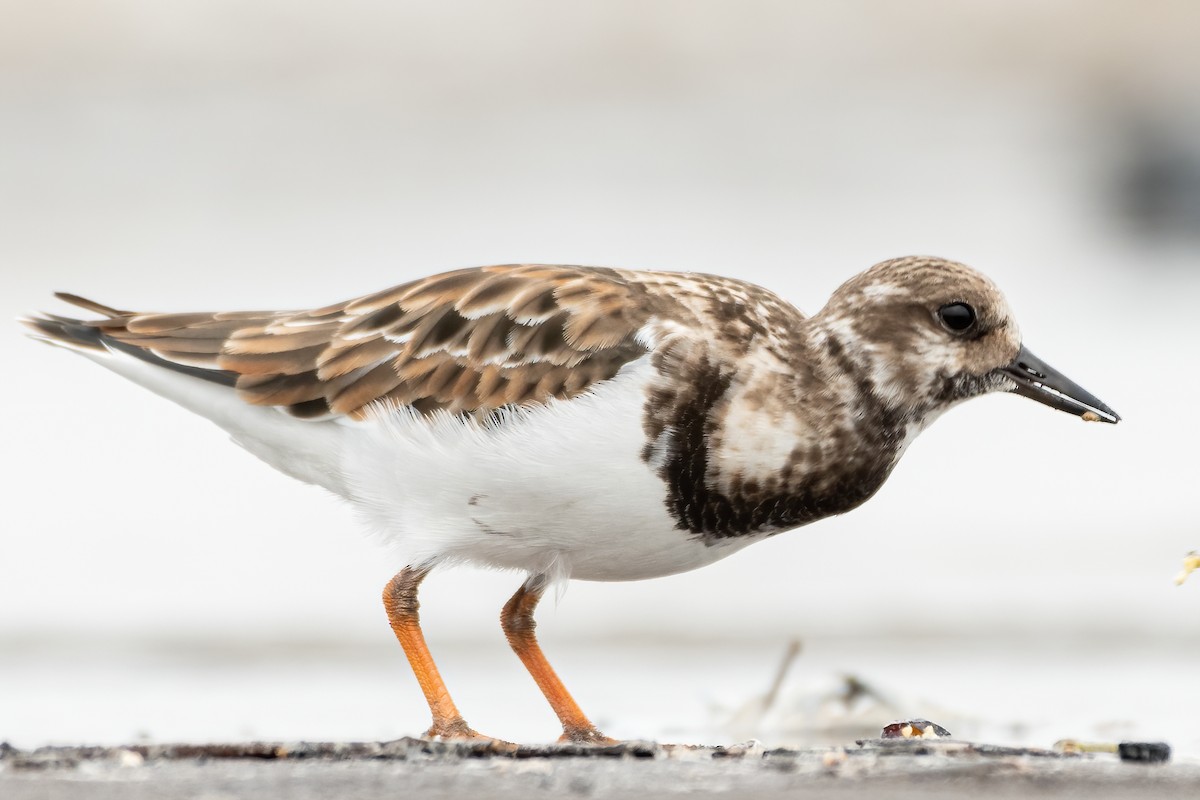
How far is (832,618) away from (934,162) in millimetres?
7734

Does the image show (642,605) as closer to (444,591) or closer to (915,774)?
(444,591)

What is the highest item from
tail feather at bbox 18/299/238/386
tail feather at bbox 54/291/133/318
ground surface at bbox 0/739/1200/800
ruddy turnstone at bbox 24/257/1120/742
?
tail feather at bbox 54/291/133/318

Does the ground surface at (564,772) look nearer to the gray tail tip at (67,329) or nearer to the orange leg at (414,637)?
the orange leg at (414,637)

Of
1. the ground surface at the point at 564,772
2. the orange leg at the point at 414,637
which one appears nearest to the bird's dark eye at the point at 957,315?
the ground surface at the point at 564,772

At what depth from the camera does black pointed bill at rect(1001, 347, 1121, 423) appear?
386 cm

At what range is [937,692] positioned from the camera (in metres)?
5.33

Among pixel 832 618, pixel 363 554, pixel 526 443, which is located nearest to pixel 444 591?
pixel 363 554

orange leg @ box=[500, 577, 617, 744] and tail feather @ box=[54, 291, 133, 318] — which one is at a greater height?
tail feather @ box=[54, 291, 133, 318]

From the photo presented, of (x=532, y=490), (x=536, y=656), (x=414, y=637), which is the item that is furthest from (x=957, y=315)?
(x=414, y=637)

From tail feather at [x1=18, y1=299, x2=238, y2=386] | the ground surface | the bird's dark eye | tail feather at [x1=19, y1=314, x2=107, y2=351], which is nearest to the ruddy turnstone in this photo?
the bird's dark eye

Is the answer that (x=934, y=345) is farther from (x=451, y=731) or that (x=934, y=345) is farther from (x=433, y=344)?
(x=451, y=731)

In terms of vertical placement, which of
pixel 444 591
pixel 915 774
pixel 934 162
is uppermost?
pixel 934 162

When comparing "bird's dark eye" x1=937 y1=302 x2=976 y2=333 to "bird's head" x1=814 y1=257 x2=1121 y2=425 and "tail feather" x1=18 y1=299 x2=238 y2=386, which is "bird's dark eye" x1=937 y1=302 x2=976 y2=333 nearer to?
"bird's head" x1=814 y1=257 x2=1121 y2=425

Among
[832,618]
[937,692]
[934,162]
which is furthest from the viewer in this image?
[934,162]
